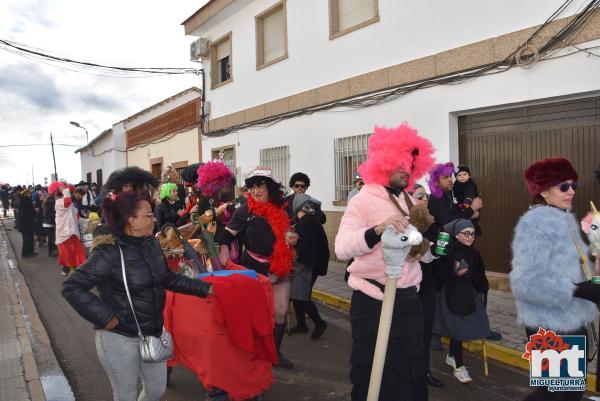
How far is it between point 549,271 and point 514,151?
476cm

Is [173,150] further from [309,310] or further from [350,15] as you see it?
[309,310]

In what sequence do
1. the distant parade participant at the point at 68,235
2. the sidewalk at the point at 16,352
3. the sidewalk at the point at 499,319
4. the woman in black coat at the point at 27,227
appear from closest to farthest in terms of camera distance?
the sidewalk at the point at 16,352 < the sidewalk at the point at 499,319 < the distant parade participant at the point at 68,235 < the woman in black coat at the point at 27,227

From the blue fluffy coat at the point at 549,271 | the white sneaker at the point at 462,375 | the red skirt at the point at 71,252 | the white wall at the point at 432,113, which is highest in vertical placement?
the white wall at the point at 432,113

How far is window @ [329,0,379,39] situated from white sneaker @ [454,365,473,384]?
21.3ft

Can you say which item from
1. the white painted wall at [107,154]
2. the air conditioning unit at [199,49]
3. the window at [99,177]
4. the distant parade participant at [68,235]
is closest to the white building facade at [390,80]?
the air conditioning unit at [199,49]

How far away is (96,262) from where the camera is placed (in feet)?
8.87

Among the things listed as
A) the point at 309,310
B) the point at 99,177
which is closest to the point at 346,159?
the point at 309,310

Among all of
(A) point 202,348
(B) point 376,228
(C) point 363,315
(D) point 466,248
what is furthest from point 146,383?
(D) point 466,248

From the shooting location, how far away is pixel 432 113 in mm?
7766

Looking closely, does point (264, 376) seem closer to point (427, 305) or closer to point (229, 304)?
point (229, 304)

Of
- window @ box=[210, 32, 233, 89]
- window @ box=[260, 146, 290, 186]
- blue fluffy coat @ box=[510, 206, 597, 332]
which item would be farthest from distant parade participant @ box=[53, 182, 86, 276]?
blue fluffy coat @ box=[510, 206, 597, 332]

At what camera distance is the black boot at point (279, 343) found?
175 inches

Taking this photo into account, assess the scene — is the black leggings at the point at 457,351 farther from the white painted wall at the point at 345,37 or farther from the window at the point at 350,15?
the window at the point at 350,15

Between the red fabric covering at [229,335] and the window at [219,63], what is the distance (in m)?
11.2
